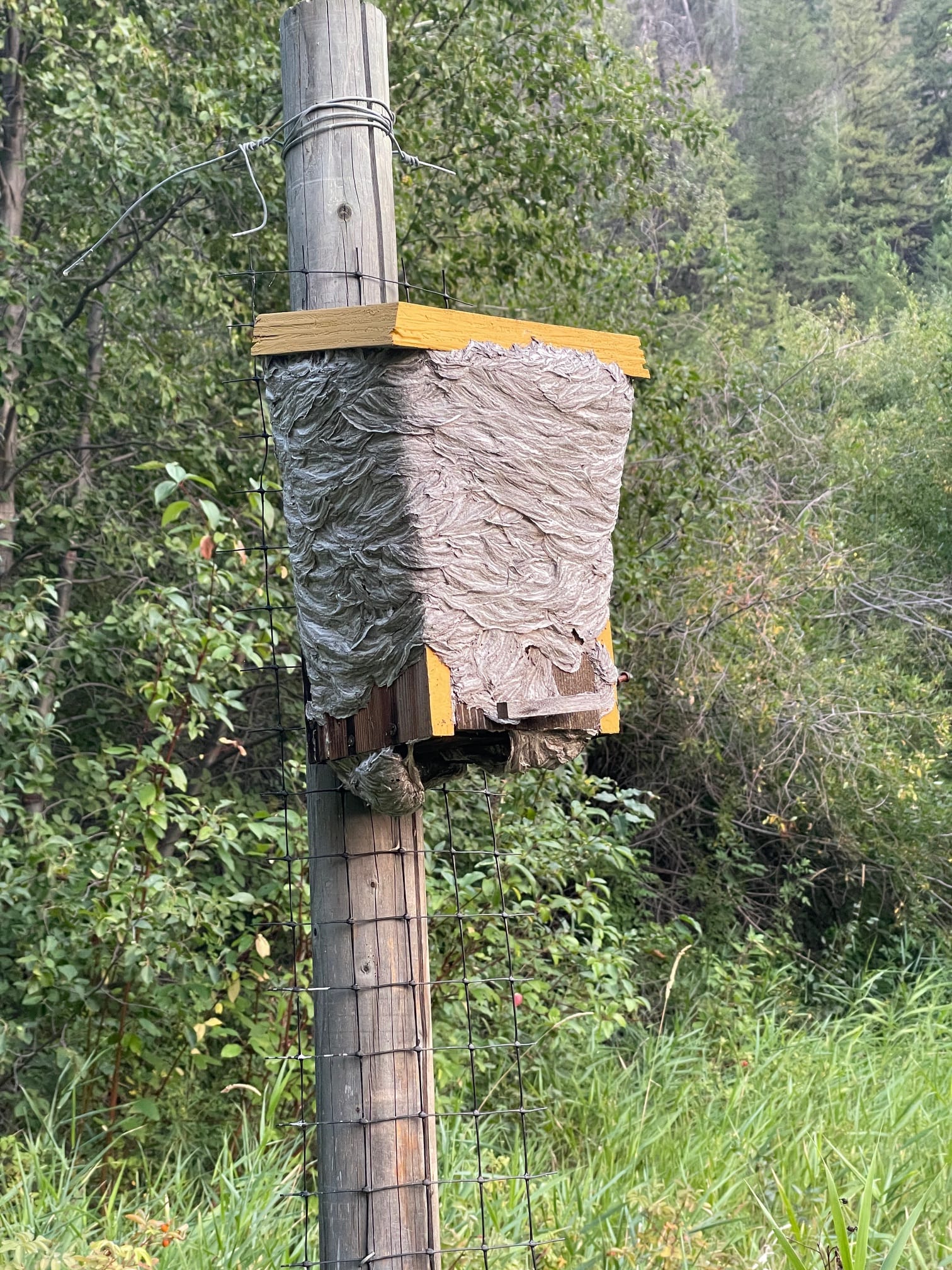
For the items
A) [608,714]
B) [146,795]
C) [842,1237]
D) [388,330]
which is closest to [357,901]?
[608,714]

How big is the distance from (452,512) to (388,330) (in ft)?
1.05

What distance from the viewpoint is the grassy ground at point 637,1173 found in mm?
2922

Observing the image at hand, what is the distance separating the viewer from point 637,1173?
3.76 m

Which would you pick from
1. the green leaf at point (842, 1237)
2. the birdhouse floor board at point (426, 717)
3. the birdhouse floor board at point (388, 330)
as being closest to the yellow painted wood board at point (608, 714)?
the birdhouse floor board at point (426, 717)

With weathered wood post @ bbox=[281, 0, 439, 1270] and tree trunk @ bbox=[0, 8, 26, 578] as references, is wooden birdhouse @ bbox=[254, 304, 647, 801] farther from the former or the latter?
tree trunk @ bbox=[0, 8, 26, 578]

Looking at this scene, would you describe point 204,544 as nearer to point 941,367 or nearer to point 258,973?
point 258,973

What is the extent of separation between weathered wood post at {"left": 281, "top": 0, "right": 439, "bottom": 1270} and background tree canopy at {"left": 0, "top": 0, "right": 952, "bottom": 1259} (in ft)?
4.04

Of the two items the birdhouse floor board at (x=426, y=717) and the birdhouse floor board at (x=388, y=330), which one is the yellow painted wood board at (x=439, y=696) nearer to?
the birdhouse floor board at (x=426, y=717)

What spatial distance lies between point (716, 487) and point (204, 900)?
3899 mm

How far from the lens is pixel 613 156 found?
5.86m

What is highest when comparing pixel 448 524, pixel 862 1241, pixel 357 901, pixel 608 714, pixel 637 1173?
pixel 448 524

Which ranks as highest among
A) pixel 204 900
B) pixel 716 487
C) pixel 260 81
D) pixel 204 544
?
pixel 260 81

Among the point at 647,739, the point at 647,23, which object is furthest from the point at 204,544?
the point at 647,23

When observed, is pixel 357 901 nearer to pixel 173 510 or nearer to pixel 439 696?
pixel 439 696
